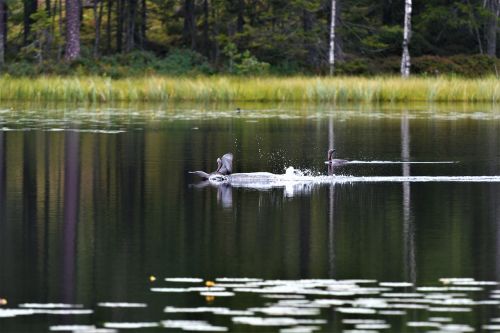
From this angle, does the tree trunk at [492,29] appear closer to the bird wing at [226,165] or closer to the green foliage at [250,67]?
the green foliage at [250,67]

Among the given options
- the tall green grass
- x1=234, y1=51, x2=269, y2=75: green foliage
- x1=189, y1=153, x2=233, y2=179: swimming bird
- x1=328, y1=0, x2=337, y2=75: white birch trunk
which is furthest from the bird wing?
x1=234, y1=51, x2=269, y2=75: green foliage

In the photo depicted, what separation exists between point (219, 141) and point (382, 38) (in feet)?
113

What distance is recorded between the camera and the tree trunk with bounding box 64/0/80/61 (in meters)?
54.0

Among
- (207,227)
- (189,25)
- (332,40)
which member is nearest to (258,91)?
(332,40)

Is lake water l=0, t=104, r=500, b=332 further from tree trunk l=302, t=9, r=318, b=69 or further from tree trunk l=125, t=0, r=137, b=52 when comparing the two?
tree trunk l=125, t=0, r=137, b=52

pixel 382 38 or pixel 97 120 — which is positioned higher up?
pixel 382 38

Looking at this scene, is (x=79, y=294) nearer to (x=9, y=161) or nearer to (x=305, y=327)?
(x=305, y=327)

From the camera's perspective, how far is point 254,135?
28703mm

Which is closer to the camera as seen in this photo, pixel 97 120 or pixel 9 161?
pixel 9 161

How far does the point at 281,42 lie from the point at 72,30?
29.3 ft

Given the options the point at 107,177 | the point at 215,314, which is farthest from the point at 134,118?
the point at 215,314

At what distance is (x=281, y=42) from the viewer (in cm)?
5688

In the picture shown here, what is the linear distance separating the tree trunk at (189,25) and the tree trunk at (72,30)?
8889mm

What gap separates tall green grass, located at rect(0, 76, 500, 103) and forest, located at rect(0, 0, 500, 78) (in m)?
7.20
